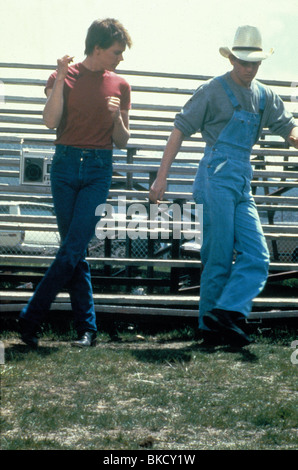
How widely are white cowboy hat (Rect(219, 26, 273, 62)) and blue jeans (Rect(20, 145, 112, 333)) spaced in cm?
104

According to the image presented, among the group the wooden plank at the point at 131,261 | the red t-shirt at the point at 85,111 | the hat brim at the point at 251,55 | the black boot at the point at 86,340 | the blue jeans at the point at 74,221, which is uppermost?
the hat brim at the point at 251,55

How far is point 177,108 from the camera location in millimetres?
8445

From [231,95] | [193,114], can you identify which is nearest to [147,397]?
[193,114]

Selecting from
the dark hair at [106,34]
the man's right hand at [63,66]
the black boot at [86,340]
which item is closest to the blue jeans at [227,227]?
the black boot at [86,340]

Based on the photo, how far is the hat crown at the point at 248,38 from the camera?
4.90 m

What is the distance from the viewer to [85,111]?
472 cm

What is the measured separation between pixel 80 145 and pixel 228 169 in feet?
3.21

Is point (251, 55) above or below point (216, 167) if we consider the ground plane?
above

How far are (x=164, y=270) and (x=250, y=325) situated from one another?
599 centimetres

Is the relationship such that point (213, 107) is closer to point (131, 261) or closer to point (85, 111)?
point (85, 111)

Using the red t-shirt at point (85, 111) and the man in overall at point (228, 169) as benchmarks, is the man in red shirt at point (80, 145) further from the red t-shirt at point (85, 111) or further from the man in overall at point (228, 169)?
the man in overall at point (228, 169)

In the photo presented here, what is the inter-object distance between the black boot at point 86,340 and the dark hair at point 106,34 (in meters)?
1.84

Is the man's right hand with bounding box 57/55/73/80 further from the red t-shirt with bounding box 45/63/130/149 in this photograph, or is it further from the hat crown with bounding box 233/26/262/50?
the hat crown with bounding box 233/26/262/50
